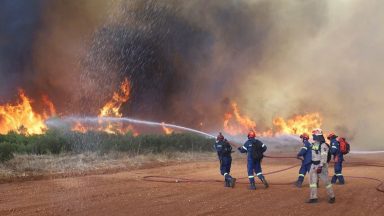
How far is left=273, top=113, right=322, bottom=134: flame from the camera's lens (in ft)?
127

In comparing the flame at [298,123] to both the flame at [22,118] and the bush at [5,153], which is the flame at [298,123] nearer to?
the flame at [22,118]

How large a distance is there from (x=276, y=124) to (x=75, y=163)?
25190 millimetres

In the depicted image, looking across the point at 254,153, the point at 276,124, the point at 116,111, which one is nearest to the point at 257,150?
the point at 254,153

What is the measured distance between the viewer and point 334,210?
9.28 meters

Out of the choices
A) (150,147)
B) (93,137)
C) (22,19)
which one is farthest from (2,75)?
(150,147)

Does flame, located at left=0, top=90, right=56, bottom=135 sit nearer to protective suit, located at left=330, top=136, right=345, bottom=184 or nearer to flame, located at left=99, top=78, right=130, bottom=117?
flame, located at left=99, top=78, right=130, bottom=117

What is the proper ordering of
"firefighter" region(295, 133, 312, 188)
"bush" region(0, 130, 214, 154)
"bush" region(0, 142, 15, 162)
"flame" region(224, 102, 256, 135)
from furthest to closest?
"flame" region(224, 102, 256, 135) → "bush" region(0, 130, 214, 154) → "bush" region(0, 142, 15, 162) → "firefighter" region(295, 133, 312, 188)

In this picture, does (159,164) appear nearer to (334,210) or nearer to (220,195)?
(220,195)

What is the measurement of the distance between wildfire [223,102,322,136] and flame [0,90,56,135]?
57.0ft

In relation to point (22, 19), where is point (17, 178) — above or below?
below

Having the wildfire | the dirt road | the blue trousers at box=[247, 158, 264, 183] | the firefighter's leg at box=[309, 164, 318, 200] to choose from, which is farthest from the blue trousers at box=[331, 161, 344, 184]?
the wildfire

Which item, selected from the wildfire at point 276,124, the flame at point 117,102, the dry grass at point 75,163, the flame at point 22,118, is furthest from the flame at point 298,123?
the flame at point 22,118

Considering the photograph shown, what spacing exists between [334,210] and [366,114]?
33912mm

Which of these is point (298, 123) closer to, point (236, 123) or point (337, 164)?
point (236, 123)
